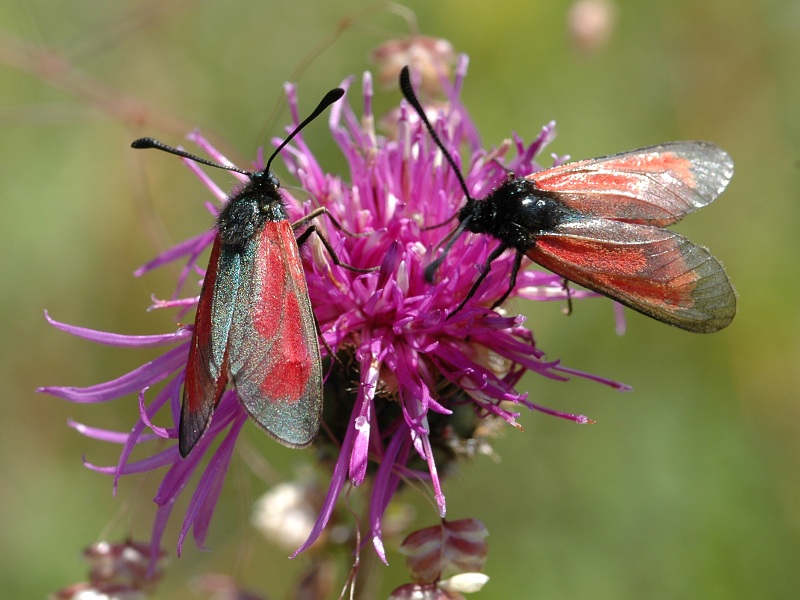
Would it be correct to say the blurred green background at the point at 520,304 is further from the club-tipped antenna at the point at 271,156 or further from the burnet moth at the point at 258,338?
the burnet moth at the point at 258,338

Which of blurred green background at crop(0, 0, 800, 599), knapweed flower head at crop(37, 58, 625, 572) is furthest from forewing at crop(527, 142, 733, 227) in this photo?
blurred green background at crop(0, 0, 800, 599)

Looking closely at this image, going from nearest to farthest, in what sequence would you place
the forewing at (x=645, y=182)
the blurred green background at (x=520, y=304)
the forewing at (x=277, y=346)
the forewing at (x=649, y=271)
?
the forewing at (x=277, y=346) < the forewing at (x=649, y=271) < the forewing at (x=645, y=182) < the blurred green background at (x=520, y=304)

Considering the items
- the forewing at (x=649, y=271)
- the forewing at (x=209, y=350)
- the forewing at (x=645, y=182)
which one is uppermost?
the forewing at (x=645, y=182)

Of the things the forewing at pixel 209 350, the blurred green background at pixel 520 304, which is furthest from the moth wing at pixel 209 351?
the blurred green background at pixel 520 304

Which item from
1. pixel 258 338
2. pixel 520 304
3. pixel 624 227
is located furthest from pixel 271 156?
pixel 520 304

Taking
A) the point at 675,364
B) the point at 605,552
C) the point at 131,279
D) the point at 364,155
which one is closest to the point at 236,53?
the point at 131,279

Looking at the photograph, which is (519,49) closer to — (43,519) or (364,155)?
(364,155)

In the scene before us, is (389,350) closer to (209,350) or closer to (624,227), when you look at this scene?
(209,350)
